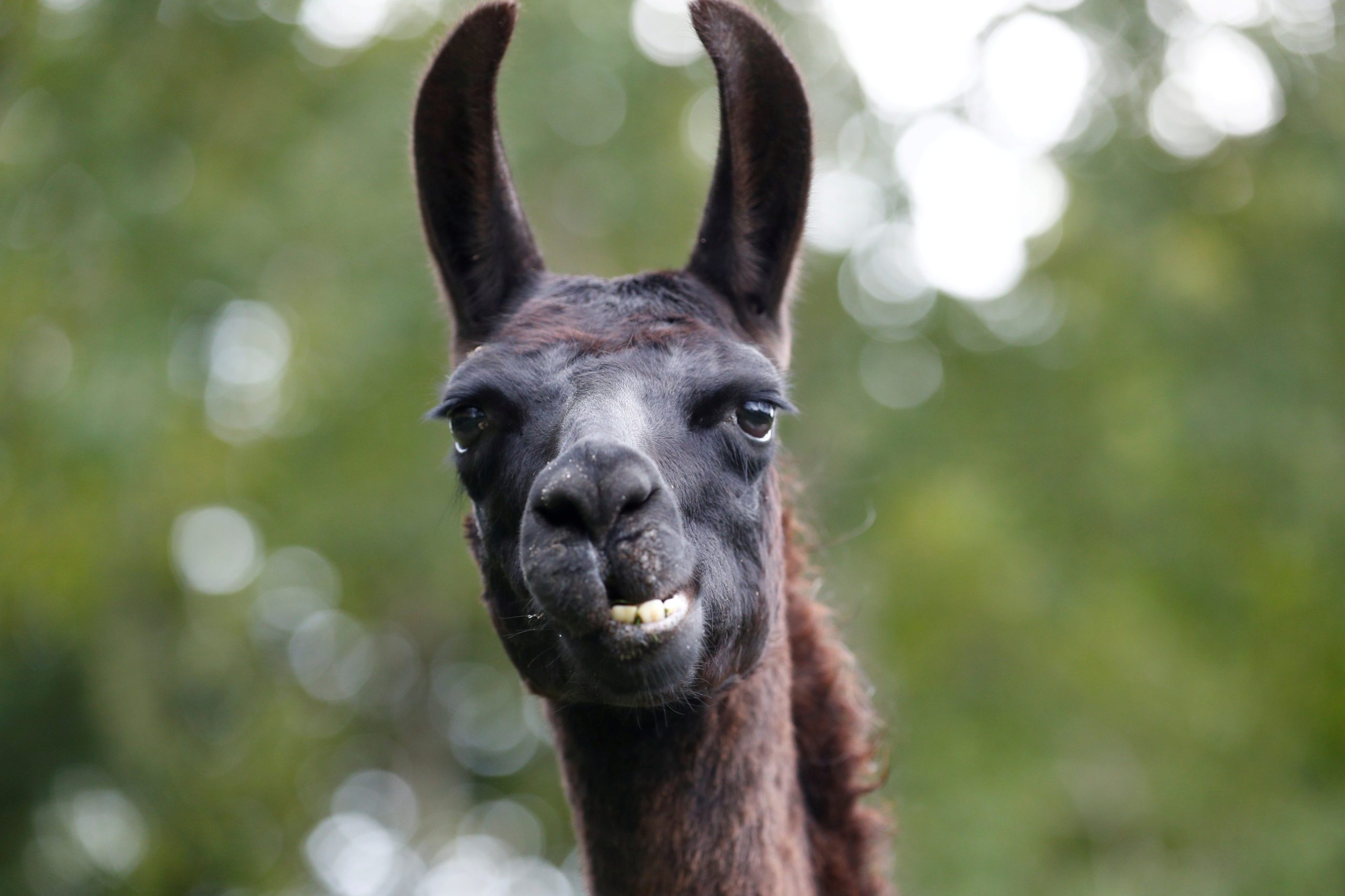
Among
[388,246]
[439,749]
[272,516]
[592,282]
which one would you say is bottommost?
[439,749]

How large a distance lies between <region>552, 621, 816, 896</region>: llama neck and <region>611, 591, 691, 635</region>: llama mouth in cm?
51

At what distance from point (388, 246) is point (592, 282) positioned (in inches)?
394

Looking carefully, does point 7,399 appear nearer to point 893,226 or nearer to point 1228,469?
point 893,226

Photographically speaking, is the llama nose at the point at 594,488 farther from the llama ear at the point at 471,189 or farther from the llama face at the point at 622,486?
the llama ear at the point at 471,189

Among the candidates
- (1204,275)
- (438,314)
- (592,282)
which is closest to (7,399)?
(438,314)

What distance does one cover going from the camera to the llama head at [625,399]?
2.70 metres

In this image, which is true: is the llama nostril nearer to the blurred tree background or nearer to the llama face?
the llama face

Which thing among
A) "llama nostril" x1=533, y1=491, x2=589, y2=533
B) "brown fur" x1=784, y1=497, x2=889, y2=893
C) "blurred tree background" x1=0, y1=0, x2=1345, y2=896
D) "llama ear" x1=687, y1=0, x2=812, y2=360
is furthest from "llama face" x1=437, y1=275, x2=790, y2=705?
"blurred tree background" x1=0, y1=0, x2=1345, y2=896

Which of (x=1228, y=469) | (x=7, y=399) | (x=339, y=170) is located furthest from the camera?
(x=1228, y=469)

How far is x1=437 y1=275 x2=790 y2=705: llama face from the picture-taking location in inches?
105

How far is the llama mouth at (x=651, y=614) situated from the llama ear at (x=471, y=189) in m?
1.34

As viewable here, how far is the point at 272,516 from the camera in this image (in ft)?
47.8

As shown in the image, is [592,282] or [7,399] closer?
[592,282]

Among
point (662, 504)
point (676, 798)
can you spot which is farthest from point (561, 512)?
point (676, 798)
